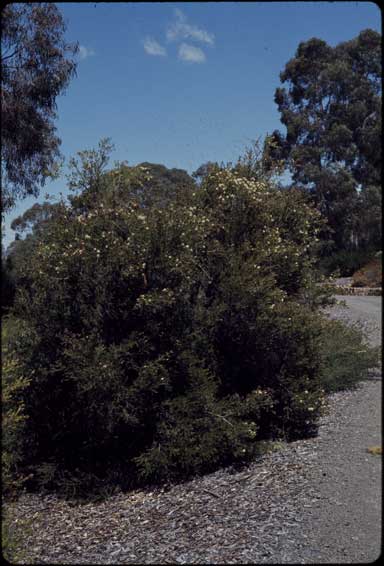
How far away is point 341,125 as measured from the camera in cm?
486

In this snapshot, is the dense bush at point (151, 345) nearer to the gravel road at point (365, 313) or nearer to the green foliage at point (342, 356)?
the green foliage at point (342, 356)

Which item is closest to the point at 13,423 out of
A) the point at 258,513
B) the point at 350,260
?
the point at 258,513

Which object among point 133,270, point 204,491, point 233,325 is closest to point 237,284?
point 233,325

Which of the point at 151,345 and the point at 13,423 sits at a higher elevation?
the point at 151,345

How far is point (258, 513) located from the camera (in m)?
5.18

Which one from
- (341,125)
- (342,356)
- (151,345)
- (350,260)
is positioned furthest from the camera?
(342,356)

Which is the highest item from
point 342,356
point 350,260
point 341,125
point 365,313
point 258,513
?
point 341,125

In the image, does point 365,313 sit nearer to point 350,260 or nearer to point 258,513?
point 350,260

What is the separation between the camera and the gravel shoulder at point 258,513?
3.73m

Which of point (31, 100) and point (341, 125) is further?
point (31, 100)

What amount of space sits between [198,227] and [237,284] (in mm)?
732

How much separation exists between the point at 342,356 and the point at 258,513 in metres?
3.54

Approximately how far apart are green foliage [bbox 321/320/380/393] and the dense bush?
0.25m

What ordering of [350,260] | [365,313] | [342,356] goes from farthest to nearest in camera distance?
[342,356] < [365,313] < [350,260]
